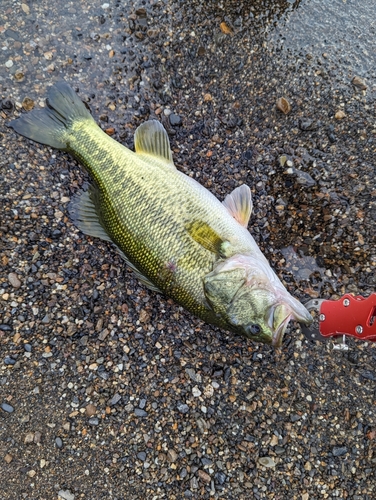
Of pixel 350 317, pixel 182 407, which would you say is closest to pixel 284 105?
pixel 350 317

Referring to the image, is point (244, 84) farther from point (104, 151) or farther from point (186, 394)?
point (186, 394)

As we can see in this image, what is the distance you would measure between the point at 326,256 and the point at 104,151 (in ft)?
8.16

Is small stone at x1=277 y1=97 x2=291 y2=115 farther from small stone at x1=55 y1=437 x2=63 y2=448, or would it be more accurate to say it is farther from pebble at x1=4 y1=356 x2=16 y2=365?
small stone at x1=55 y1=437 x2=63 y2=448

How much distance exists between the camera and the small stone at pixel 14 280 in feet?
12.5

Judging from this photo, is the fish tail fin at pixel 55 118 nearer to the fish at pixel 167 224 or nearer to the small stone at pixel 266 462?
the fish at pixel 167 224

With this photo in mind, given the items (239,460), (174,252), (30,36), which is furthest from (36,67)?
(239,460)

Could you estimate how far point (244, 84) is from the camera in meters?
4.07

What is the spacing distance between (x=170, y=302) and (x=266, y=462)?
1781 millimetres

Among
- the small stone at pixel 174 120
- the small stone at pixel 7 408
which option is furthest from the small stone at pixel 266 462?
the small stone at pixel 174 120

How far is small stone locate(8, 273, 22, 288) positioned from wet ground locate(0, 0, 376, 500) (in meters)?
0.01

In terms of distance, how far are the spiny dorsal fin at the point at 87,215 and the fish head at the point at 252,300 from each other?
4.06ft

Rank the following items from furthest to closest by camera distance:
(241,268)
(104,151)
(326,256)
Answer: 1. (326,256)
2. (104,151)
3. (241,268)

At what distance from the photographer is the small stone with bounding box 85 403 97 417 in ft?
12.0

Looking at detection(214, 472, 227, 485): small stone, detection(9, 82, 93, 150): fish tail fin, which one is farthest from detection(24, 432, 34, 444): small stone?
detection(9, 82, 93, 150): fish tail fin
